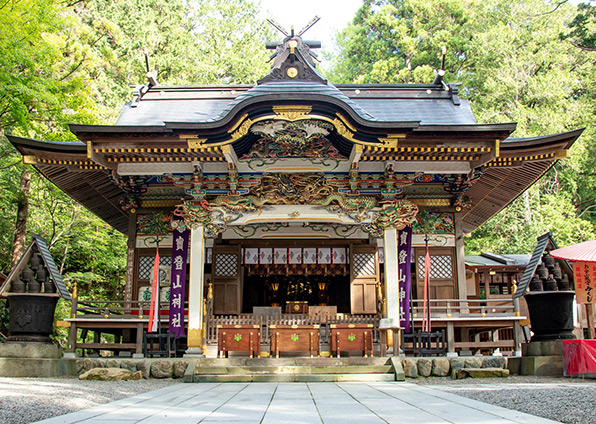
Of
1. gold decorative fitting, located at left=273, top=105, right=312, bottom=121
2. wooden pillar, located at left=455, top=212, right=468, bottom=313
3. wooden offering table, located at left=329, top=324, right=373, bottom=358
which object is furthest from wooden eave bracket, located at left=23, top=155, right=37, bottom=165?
wooden pillar, located at left=455, top=212, right=468, bottom=313

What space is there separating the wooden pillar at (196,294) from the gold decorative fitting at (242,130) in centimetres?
229

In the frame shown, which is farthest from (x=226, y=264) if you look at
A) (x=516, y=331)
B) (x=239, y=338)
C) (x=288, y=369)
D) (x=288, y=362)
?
(x=516, y=331)

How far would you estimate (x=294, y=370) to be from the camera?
30.4ft

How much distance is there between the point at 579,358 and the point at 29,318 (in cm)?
989

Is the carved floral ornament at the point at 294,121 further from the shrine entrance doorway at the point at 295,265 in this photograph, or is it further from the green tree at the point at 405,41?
the green tree at the point at 405,41

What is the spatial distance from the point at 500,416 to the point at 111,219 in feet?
41.7

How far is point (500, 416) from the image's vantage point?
4.43 metres

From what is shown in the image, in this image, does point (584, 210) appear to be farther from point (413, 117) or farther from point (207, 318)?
Answer: point (207, 318)

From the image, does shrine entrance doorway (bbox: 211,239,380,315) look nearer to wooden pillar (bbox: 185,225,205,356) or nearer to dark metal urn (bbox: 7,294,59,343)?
wooden pillar (bbox: 185,225,205,356)

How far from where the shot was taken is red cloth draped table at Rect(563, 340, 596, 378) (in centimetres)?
813

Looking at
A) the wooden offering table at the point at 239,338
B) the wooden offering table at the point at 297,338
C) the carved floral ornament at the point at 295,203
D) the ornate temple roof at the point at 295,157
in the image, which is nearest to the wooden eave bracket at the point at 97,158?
the ornate temple roof at the point at 295,157

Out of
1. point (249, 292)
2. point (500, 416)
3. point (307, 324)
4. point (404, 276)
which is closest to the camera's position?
point (500, 416)

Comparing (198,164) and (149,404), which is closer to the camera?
(149,404)

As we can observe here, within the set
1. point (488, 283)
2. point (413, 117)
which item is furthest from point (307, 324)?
point (488, 283)
